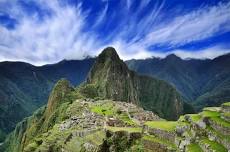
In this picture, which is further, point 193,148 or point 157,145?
point 157,145


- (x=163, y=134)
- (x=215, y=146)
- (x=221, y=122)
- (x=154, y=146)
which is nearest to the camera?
(x=215, y=146)

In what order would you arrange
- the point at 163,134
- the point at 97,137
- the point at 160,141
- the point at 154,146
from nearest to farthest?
1. the point at 154,146
2. the point at 160,141
3. the point at 163,134
4. the point at 97,137

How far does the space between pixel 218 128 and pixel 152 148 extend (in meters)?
7.96

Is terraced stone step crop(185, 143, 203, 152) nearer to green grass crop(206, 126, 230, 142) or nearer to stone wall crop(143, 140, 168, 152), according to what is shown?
green grass crop(206, 126, 230, 142)

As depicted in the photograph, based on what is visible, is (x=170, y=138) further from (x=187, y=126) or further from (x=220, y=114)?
(x=220, y=114)

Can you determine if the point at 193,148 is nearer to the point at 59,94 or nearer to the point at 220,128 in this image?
the point at 220,128

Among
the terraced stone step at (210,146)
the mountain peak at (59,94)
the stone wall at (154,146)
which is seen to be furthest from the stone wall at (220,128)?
the mountain peak at (59,94)

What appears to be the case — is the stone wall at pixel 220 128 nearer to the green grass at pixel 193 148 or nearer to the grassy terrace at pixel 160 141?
the green grass at pixel 193 148

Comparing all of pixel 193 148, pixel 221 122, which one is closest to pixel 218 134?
pixel 221 122

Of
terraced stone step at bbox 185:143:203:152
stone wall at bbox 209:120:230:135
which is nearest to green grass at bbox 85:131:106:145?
terraced stone step at bbox 185:143:203:152

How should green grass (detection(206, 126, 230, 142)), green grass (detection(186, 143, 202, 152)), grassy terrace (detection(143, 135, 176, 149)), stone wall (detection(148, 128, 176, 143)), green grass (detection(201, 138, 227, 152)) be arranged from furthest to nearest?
stone wall (detection(148, 128, 176, 143))
grassy terrace (detection(143, 135, 176, 149))
green grass (detection(186, 143, 202, 152))
green grass (detection(206, 126, 230, 142))
green grass (detection(201, 138, 227, 152))

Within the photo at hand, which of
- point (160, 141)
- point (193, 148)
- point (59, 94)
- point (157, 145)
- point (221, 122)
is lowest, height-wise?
point (193, 148)

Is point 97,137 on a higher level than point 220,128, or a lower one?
lower

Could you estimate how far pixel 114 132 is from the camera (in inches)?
1746
